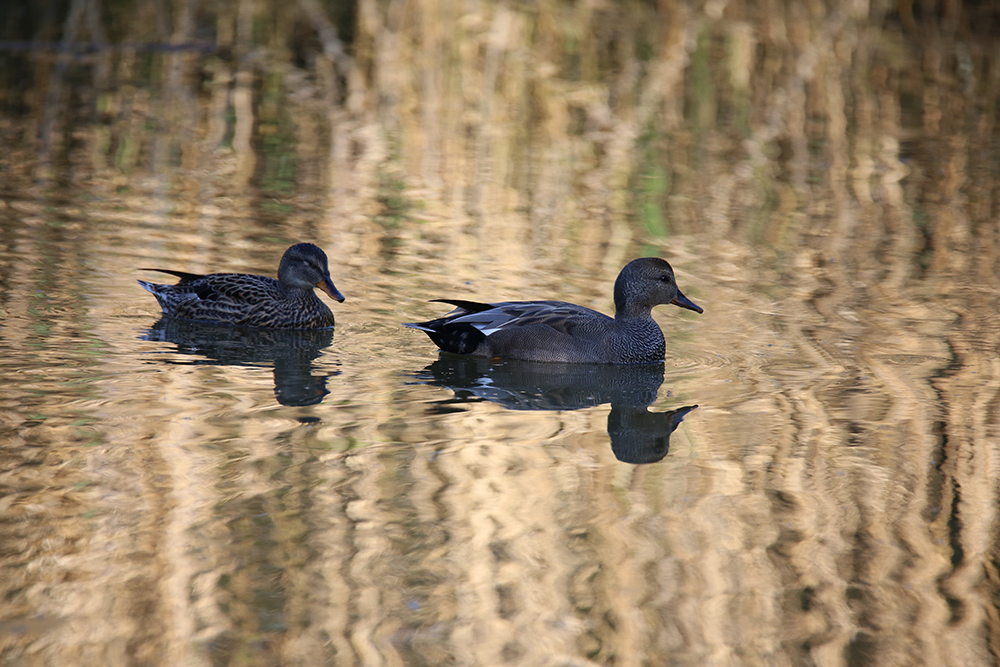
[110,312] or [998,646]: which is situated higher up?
[110,312]

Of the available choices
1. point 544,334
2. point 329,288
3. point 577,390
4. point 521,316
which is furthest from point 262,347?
point 577,390

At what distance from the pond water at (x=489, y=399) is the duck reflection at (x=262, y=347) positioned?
0.12ft

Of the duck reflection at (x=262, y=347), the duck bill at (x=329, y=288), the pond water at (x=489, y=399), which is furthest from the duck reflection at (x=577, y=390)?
the duck bill at (x=329, y=288)

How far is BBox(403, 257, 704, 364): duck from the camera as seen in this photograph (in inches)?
320

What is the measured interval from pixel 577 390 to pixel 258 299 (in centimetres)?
→ 240

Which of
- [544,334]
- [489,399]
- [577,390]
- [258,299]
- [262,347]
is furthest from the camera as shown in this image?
[258,299]

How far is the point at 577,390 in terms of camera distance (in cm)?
777

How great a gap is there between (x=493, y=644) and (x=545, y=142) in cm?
1167

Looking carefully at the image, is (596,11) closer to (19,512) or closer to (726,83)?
(726,83)

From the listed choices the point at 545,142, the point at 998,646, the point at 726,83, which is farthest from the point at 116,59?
the point at 998,646

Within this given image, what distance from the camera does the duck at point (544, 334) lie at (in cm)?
813

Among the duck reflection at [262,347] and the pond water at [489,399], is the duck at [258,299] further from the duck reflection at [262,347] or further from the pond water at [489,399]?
the pond water at [489,399]

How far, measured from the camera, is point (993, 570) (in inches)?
210

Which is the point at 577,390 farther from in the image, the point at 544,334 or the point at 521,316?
the point at 521,316
